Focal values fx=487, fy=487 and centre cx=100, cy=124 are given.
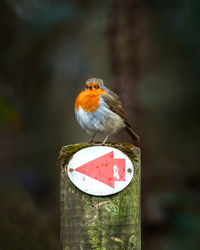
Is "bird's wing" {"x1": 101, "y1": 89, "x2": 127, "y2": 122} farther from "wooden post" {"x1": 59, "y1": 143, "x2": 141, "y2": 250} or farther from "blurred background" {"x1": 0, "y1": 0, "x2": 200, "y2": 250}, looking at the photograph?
"blurred background" {"x1": 0, "y1": 0, "x2": 200, "y2": 250}

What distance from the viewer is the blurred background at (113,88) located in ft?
19.5

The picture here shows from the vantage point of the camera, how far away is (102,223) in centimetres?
255

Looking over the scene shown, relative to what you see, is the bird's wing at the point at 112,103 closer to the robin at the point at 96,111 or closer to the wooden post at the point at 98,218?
the robin at the point at 96,111

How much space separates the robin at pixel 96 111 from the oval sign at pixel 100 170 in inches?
39.4

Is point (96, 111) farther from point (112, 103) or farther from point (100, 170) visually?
point (100, 170)

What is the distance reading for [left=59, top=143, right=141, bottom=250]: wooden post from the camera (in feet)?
8.36

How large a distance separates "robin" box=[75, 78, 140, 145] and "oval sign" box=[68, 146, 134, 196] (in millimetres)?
1001

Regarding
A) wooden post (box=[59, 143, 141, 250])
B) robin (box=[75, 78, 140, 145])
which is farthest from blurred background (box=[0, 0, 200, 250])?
wooden post (box=[59, 143, 141, 250])

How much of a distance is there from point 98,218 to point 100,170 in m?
0.25

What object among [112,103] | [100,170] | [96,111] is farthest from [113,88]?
[100,170]
